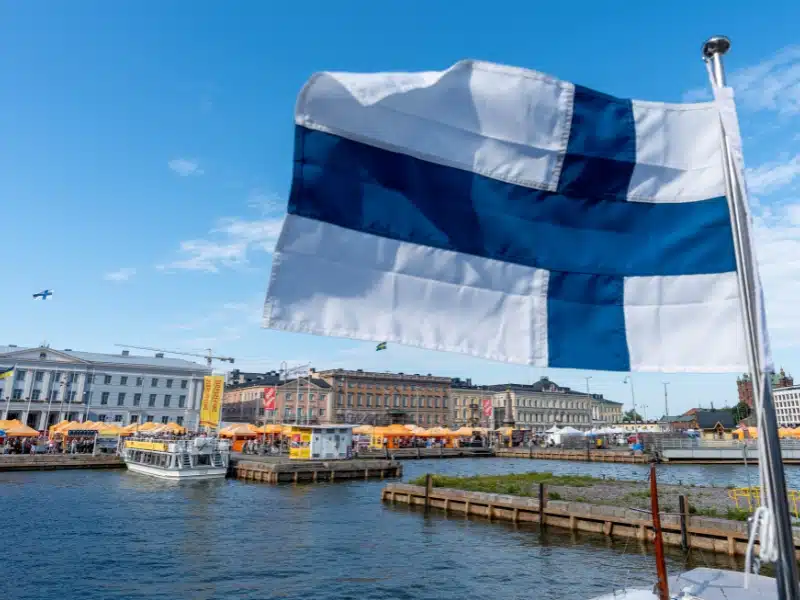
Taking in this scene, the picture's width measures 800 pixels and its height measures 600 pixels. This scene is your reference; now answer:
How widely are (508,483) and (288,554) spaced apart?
A: 56.2ft

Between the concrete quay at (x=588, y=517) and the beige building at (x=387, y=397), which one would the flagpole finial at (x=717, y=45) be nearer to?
the concrete quay at (x=588, y=517)

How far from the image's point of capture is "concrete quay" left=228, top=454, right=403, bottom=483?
47.4m

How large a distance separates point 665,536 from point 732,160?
21.8 meters

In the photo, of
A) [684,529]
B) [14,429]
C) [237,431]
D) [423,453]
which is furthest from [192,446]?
[684,529]

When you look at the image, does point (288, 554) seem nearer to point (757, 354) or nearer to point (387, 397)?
point (757, 354)

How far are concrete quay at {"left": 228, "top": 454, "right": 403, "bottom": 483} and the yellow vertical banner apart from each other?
491cm

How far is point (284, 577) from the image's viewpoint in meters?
18.7

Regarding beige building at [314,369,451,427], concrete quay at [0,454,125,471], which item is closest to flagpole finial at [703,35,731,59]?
concrete quay at [0,454,125,471]

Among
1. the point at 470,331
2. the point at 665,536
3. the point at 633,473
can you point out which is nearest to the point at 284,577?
the point at 665,536

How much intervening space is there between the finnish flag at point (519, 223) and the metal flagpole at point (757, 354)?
798mm

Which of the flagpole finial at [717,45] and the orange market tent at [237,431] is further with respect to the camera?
the orange market tent at [237,431]

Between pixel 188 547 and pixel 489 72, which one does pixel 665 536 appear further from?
pixel 489 72

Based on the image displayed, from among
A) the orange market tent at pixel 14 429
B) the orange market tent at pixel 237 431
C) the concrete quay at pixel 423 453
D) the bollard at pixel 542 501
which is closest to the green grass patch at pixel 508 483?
the bollard at pixel 542 501

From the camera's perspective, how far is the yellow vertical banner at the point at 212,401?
5547 centimetres
